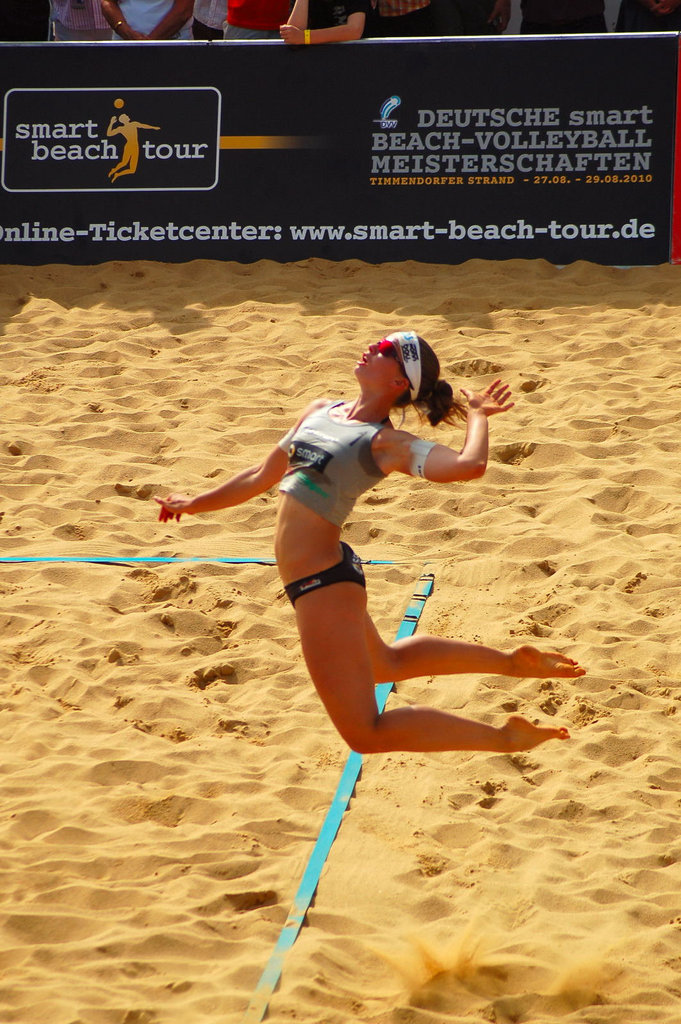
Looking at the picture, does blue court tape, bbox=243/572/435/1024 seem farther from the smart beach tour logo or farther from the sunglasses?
the smart beach tour logo

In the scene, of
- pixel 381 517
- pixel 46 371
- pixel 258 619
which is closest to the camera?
pixel 258 619

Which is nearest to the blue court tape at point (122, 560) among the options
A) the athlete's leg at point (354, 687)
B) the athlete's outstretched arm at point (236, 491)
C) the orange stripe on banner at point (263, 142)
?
the athlete's outstretched arm at point (236, 491)

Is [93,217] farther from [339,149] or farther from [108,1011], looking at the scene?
[108,1011]

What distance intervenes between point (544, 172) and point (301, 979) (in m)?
7.09

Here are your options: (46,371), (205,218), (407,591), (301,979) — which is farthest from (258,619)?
(205,218)

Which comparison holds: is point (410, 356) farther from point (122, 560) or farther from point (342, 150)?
point (342, 150)

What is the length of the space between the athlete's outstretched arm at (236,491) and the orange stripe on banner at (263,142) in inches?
228

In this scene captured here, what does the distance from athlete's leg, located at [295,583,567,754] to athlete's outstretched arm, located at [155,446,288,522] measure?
56 centimetres

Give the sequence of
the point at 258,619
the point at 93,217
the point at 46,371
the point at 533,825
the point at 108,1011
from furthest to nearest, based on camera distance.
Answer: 1. the point at 93,217
2. the point at 46,371
3. the point at 258,619
4. the point at 533,825
5. the point at 108,1011

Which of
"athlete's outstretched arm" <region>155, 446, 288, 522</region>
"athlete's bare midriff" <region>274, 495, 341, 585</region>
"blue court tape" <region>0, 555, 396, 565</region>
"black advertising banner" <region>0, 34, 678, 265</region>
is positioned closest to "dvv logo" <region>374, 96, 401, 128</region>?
"black advertising banner" <region>0, 34, 678, 265</region>

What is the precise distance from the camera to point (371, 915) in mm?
4039

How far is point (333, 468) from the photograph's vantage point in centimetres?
383

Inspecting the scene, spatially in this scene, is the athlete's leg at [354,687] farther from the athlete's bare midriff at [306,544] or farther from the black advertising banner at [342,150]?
the black advertising banner at [342,150]

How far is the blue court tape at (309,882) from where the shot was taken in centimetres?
356
